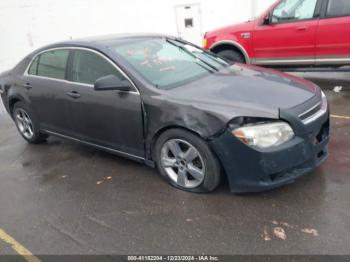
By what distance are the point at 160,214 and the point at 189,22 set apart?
9889 millimetres

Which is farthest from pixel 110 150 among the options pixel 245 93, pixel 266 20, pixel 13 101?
pixel 266 20

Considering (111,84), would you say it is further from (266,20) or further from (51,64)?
(266,20)

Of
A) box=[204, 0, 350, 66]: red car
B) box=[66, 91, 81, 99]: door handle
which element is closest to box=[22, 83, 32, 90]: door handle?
box=[66, 91, 81, 99]: door handle

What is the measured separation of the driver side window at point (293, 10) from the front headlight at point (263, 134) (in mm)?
4344

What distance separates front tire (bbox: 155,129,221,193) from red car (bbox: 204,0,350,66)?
4.31 metres

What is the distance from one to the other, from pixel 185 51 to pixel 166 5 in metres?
7.79

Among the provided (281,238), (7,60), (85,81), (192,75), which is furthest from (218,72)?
(7,60)

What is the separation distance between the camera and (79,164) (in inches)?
193

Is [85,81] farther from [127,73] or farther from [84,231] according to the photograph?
[84,231]

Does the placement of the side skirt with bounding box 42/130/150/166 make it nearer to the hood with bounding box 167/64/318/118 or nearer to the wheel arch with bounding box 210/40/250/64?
the hood with bounding box 167/64/318/118

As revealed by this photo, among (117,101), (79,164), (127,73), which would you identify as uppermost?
(127,73)

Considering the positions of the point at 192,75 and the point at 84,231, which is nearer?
the point at 84,231

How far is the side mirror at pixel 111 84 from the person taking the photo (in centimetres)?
388

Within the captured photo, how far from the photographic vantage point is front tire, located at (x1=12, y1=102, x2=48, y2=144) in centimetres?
543
